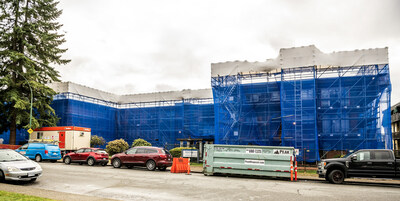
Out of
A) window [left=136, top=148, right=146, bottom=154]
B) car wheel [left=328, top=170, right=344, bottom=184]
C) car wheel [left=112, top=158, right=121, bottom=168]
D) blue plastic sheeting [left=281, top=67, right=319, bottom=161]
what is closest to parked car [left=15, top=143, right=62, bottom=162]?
car wheel [left=112, top=158, right=121, bottom=168]

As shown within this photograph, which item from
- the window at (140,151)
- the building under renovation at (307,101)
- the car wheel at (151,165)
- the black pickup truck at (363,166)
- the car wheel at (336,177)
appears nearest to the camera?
the black pickup truck at (363,166)

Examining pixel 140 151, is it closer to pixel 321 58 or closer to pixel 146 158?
pixel 146 158

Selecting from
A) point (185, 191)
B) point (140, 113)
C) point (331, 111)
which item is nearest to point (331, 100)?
point (331, 111)

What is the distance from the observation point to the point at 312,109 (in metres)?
29.9

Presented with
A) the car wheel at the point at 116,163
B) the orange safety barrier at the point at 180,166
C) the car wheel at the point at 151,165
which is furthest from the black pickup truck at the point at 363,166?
the car wheel at the point at 116,163

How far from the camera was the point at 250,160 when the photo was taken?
17188 mm

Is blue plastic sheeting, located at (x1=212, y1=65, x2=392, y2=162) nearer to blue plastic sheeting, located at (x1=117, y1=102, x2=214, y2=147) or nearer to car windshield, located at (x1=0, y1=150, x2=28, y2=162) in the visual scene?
blue plastic sheeting, located at (x1=117, y1=102, x2=214, y2=147)

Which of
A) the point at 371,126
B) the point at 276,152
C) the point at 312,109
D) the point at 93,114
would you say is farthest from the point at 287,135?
the point at 93,114

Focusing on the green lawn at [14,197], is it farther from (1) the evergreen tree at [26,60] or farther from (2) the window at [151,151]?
(1) the evergreen tree at [26,60]

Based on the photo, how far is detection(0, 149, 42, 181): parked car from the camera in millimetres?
12227

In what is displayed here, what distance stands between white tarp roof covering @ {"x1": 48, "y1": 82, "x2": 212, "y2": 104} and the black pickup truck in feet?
120

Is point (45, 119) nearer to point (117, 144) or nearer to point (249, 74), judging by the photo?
point (117, 144)

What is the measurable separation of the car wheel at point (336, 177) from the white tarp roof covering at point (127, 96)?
3661 cm

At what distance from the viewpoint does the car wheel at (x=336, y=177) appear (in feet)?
50.6
